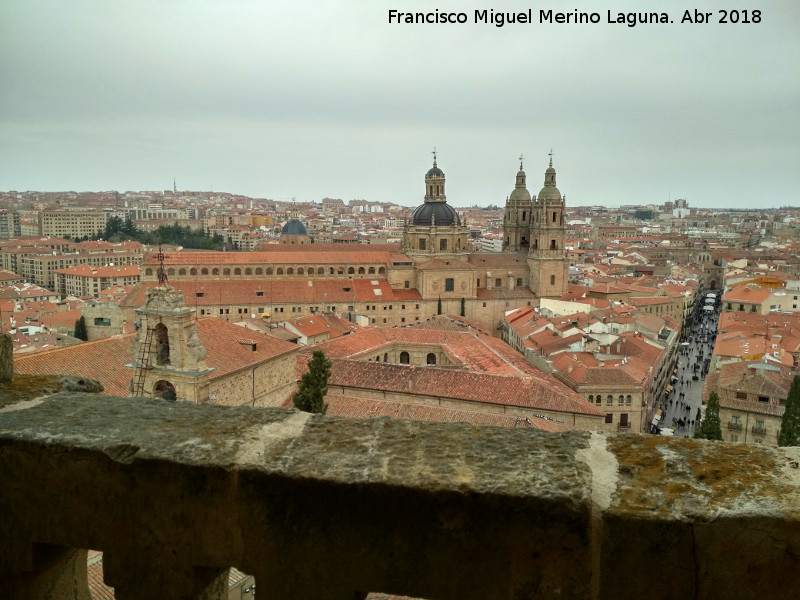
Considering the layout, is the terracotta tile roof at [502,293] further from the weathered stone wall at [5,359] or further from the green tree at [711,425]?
the weathered stone wall at [5,359]

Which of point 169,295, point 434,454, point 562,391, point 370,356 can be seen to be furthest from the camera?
point 370,356

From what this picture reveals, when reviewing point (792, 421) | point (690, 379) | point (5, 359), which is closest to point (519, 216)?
point (690, 379)

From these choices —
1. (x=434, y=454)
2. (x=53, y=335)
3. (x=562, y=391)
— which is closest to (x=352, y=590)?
(x=434, y=454)

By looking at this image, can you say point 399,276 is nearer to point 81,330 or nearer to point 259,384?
point 81,330

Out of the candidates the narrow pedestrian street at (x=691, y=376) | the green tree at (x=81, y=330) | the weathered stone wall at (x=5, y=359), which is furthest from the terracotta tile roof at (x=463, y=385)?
the green tree at (x=81, y=330)

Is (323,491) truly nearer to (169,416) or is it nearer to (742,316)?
(169,416)

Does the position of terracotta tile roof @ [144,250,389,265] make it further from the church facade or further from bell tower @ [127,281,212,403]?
bell tower @ [127,281,212,403]

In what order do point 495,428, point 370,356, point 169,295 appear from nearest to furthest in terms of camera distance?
point 495,428 → point 169,295 → point 370,356
